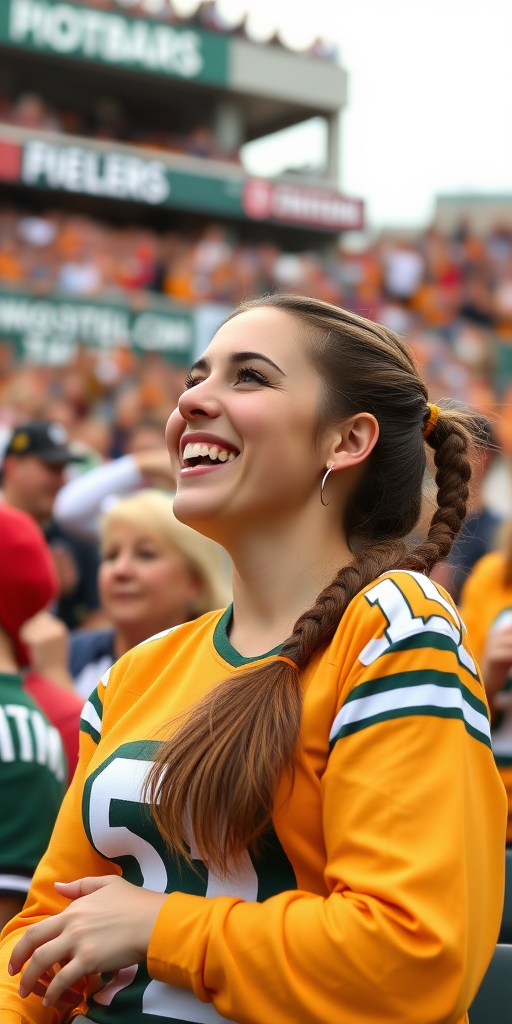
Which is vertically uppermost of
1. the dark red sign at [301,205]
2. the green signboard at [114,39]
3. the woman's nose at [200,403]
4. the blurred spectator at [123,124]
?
the green signboard at [114,39]

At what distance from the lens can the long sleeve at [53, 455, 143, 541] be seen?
4.53m

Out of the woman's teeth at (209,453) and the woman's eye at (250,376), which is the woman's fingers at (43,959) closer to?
the woman's teeth at (209,453)

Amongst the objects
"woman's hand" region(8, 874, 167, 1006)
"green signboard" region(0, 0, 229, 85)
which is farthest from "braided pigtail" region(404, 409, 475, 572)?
"green signboard" region(0, 0, 229, 85)

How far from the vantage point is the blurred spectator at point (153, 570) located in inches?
130

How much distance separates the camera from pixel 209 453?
5.18 feet

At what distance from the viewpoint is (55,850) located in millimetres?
1625

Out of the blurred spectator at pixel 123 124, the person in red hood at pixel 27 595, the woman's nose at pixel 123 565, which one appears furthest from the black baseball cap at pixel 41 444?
the blurred spectator at pixel 123 124

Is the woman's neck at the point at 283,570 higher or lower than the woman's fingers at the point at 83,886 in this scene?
higher

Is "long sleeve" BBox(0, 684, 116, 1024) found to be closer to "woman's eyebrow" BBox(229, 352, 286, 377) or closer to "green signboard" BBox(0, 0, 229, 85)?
"woman's eyebrow" BBox(229, 352, 286, 377)

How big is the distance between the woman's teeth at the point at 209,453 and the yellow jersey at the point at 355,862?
0.28m

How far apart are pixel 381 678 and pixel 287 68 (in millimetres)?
18860

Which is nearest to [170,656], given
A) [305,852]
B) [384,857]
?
[305,852]

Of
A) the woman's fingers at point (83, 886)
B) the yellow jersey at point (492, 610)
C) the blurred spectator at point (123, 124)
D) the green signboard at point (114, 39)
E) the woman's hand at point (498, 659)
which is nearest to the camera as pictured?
the woman's fingers at point (83, 886)

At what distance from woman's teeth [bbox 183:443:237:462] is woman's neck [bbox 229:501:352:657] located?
0.36 feet
